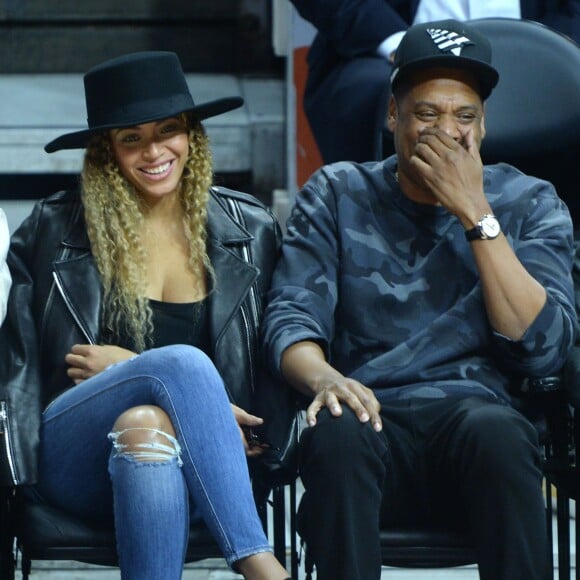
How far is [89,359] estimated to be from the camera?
3.08 metres

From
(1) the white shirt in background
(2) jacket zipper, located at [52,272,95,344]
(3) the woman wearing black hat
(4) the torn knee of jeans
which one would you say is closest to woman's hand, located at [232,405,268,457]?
(3) the woman wearing black hat

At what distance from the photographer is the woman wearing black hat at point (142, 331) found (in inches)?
112

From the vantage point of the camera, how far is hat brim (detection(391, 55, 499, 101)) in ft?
10.2

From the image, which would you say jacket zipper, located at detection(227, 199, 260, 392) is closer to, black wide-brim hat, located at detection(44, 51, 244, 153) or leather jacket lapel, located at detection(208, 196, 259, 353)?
leather jacket lapel, located at detection(208, 196, 259, 353)

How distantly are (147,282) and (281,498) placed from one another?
20.9 inches

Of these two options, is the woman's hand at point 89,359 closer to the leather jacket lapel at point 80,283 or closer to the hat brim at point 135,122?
the leather jacket lapel at point 80,283

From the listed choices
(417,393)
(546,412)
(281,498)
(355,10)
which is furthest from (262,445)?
(355,10)

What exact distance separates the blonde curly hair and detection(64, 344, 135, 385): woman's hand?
0.21 feet

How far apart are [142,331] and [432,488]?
26.7 inches

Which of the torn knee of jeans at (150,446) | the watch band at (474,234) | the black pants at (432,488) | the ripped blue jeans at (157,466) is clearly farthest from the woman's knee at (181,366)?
the watch band at (474,234)

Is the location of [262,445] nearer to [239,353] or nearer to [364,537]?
[239,353]

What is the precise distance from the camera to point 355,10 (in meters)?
4.00

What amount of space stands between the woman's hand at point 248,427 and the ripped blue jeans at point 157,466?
151 millimetres

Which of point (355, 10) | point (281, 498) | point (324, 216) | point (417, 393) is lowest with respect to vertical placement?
point (281, 498)
